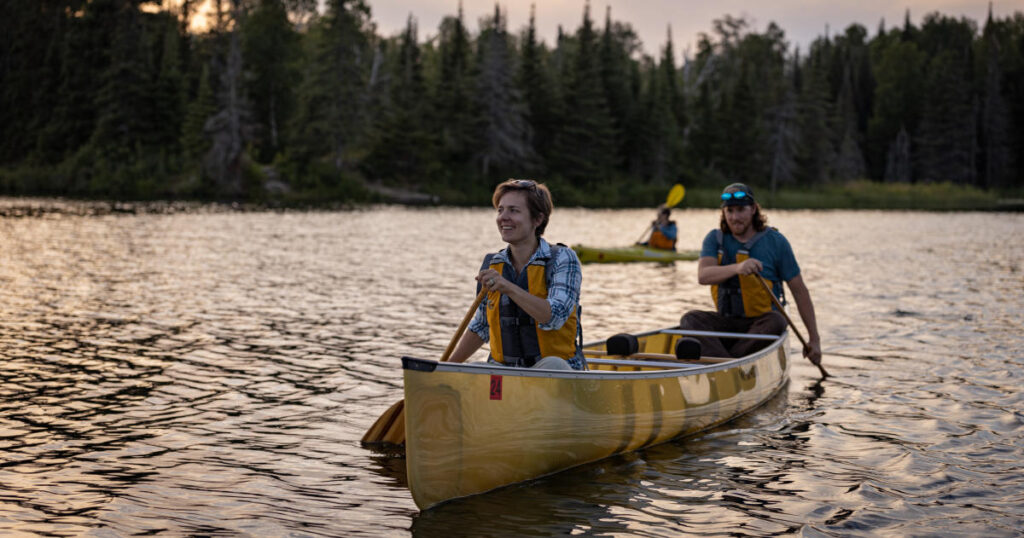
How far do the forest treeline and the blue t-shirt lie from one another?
2107 inches

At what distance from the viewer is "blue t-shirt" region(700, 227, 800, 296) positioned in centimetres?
926

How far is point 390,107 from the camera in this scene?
237ft

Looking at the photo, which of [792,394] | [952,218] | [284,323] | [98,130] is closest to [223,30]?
[98,130]

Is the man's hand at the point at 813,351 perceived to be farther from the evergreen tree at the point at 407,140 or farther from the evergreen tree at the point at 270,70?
the evergreen tree at the point at 270,70

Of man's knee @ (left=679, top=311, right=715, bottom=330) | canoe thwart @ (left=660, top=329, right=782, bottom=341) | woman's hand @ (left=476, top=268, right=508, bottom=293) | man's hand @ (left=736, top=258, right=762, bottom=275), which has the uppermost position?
woman's hand @ (left=476, top=268, right=508, bottom=293)

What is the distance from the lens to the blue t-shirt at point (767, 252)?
30.4ft

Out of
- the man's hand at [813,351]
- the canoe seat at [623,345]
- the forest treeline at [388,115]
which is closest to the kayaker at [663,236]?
the man's hand at [813,351]

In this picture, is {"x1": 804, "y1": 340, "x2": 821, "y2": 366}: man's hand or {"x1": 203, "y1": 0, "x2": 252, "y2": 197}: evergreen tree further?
{"x1": 203, "y1": 0, "x2": 252, "y2": 197}: evergreen tree

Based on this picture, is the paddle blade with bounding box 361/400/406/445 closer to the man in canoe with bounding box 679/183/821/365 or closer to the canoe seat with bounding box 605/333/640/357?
the canoe seat with bounding box 605/333/640/357

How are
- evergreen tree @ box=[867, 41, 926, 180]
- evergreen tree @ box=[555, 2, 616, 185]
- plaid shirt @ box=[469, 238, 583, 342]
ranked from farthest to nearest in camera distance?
1. evergreen tree @ box=[867, 41, 926, 180]
2. evergreen tree @ box=[555, 2, 616, 185]
3. plaid shirt @ box=[469, 238, 583, 342]

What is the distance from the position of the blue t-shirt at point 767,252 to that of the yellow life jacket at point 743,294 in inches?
1.7

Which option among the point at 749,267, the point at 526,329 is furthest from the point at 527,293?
the point at 749,267

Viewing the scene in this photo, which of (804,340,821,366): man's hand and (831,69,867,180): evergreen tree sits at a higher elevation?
(831,69,867,180): evergreen tree

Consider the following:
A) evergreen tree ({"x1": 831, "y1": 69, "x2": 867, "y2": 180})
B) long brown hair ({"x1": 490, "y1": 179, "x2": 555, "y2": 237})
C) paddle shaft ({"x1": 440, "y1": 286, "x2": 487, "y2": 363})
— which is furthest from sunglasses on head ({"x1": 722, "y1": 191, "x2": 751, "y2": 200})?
evergreen tree ({"x1": 831, "y1": 69, "x2": 867, "y2": 180})
